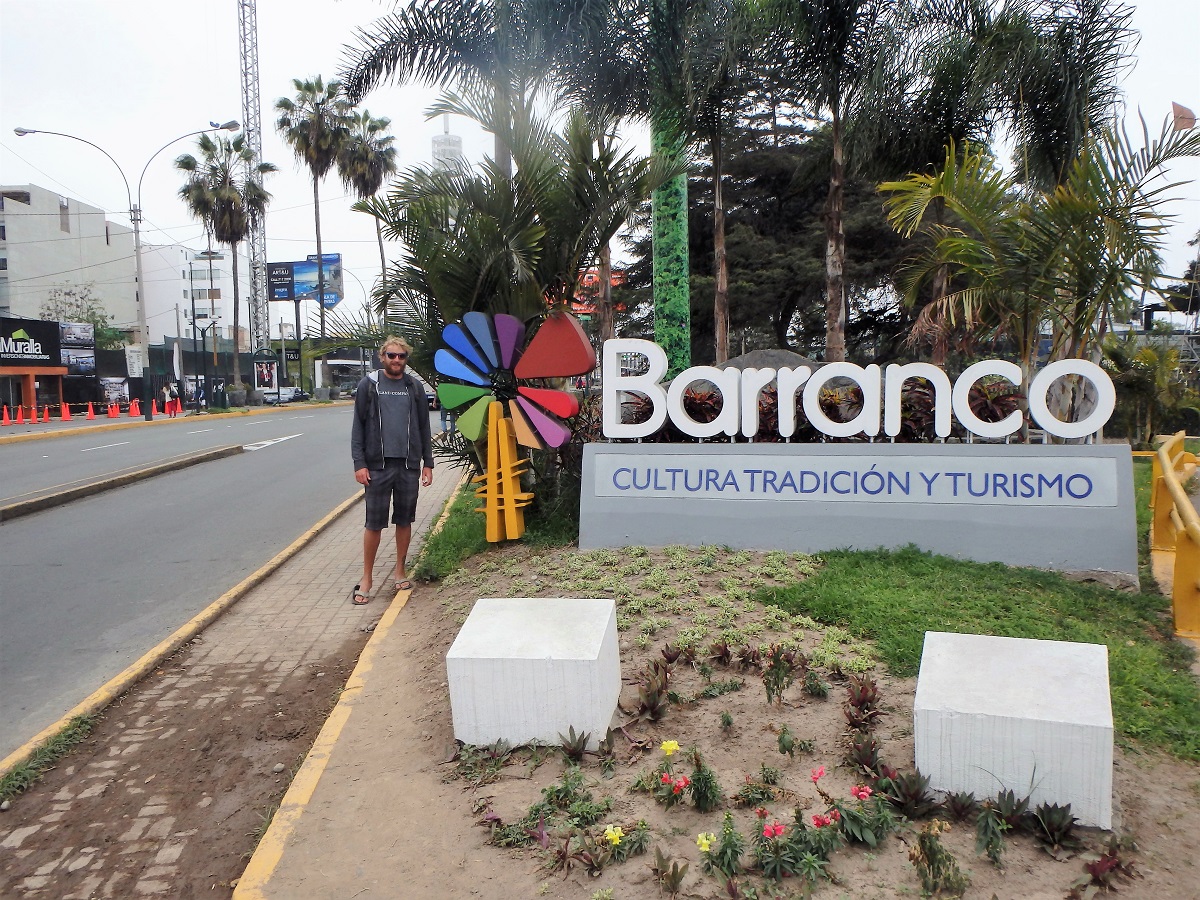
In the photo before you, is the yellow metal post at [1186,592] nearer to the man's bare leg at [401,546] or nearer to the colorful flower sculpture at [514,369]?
the colorful flower sculpture at [514,369]

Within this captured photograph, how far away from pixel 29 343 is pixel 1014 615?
41.8 m

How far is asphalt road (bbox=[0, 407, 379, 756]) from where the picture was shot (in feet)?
18.7

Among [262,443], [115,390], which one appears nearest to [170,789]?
[262,443]

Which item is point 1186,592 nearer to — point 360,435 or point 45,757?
point 360,435

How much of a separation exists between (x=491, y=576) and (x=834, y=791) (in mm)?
3751

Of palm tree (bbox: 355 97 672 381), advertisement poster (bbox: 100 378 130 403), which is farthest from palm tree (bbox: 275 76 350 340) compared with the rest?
palm tree (bbox: 355 97 672 381)

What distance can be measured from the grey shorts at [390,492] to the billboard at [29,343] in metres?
36.6

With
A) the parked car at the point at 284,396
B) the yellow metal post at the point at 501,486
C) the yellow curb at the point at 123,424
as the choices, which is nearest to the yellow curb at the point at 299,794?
the yellow metal post at the point at 501,486

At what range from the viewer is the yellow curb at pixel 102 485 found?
10977mm

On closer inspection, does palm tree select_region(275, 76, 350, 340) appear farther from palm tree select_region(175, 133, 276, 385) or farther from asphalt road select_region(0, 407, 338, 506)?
asphalt road select_region(0, 407, 338, 506)

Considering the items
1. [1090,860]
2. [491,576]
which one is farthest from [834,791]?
[491,576]

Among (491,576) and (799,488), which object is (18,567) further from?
(799,488)

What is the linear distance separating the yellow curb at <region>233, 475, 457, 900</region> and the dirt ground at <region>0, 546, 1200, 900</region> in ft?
0.55

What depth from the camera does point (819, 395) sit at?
23.2ft
